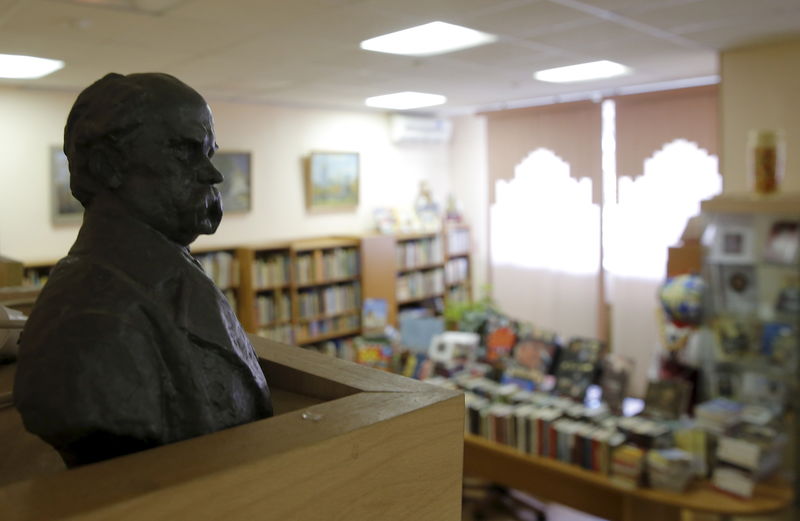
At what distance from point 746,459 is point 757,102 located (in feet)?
7.90

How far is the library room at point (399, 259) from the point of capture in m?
0.77

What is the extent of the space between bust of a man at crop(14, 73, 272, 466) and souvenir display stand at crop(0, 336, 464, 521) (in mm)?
87

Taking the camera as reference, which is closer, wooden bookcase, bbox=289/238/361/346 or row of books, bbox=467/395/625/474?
row of books, bbox=467/395/625/474

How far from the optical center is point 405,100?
19.7 feet

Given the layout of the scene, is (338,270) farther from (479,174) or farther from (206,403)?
(206,403)

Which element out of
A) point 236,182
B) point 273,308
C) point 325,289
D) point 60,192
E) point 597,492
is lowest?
point 597,492

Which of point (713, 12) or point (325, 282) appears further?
point (325, 282)

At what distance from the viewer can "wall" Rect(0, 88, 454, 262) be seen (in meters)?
4.64

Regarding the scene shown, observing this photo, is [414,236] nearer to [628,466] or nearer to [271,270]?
[271,270]

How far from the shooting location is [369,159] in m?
6.90

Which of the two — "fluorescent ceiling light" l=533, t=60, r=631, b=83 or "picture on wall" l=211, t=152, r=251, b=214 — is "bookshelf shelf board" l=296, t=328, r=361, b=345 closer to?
"picture on wall" l=211, t=152, r=251, b=214

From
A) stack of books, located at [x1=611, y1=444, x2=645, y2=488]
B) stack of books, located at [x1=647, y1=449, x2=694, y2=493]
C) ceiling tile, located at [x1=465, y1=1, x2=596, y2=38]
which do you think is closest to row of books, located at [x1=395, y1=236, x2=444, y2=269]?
→ ceiling tile, located at [x1=465, y1=1, x2=596, y2=38]

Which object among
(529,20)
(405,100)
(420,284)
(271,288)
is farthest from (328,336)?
(529,20)

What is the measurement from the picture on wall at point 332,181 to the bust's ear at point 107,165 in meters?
5.48
